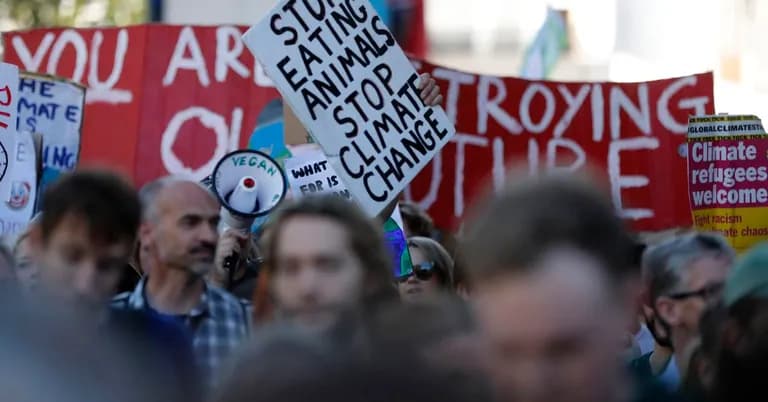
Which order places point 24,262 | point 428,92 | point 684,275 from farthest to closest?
point 428,92 < point 684,275 < point 24,262

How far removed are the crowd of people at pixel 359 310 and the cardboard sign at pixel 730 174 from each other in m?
2.42

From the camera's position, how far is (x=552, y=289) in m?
2.17

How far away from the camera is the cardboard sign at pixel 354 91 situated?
555 cm

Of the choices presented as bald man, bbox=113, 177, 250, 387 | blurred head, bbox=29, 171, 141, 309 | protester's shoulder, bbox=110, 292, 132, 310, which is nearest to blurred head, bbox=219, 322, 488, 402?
blurred head, bbox=29, 171, 141, 309

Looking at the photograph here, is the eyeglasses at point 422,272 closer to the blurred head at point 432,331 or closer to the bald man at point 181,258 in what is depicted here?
the bald man at point 181,258

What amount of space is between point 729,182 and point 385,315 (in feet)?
15.0

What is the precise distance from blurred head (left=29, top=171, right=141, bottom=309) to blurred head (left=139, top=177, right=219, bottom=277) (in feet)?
1.82

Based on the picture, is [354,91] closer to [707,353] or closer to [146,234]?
[146,234]

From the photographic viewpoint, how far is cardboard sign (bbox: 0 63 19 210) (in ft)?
20.5

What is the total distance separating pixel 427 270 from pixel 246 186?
32.1 inches

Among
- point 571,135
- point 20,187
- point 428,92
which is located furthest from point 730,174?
point 20,187

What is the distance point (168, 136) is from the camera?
336 inches

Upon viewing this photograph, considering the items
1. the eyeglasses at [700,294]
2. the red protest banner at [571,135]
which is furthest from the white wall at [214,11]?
the eyeglasses at [700,294]

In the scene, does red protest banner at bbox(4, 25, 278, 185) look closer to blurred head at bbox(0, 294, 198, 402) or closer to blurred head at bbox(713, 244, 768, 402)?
blurred head at bbox(713, 244, 768, 402)
